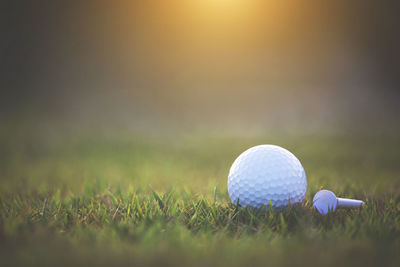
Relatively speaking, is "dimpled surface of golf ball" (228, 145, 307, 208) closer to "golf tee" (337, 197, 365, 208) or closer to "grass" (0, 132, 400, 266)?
"grass" (0, 132, 400, 266)

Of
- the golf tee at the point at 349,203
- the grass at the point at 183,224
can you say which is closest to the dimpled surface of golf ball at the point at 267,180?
the grass at the point at 183,224

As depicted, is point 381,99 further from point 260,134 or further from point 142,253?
point 142,253

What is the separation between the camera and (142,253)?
52.8 inches

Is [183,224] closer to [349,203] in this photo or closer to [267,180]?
[267,180]

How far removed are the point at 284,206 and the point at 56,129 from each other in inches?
226

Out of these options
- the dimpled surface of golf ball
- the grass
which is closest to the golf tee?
the grass

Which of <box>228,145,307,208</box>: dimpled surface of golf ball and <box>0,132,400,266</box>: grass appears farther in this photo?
<box>228,145,307,208</box>: dimpled surface of golf ball

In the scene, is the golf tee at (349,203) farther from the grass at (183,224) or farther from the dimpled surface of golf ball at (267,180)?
the dimpled surface of golf ball at (267,180)

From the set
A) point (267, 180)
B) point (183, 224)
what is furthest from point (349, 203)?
point (183, 224)

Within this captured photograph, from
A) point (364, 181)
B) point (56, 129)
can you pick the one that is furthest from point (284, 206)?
point (56, 129)

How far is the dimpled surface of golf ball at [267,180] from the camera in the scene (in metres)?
1.91

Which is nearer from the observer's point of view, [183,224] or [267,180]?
[183,224]

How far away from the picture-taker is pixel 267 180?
6.33 ft

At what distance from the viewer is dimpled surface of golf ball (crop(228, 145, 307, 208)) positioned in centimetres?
191
